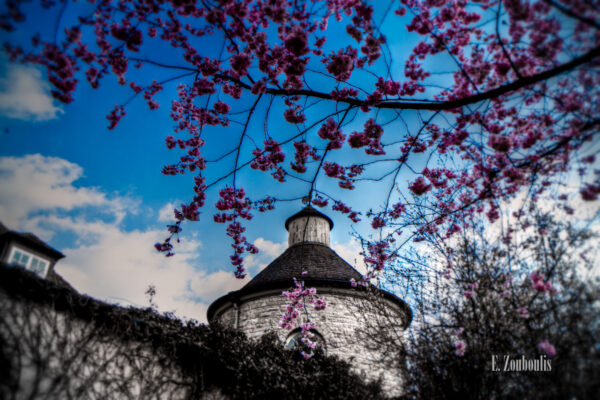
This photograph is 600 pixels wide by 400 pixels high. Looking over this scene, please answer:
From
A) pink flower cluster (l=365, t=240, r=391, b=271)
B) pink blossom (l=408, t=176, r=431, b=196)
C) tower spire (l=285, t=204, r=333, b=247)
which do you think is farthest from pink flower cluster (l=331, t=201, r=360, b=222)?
tower spire (l=285, t=204, r=333, b=247)

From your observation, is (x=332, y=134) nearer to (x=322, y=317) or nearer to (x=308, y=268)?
(x=322, y=317)

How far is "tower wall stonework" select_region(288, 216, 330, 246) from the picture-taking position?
53.9 ft

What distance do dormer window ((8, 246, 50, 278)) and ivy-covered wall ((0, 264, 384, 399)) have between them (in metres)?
0.89

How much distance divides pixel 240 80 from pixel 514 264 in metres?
5.08

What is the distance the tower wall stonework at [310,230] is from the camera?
16.4 m

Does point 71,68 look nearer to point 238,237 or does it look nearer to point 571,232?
point 238,237

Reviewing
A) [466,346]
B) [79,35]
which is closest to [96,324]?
[79,35]

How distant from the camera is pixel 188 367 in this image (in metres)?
6.96

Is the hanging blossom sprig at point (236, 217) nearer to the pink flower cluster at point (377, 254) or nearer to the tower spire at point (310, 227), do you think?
the pink flower cluster at point (377, 254)

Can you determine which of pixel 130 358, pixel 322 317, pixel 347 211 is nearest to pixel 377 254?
pixel 347 211

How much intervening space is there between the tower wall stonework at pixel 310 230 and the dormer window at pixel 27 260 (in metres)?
11.0

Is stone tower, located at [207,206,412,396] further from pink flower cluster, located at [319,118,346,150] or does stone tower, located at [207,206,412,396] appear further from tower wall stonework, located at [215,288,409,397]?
pink flower cluster, located at [319,118,346,150]

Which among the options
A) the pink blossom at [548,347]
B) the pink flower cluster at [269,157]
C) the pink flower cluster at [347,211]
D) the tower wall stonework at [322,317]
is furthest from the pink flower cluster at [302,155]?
the tower wall stonework at [322,317]

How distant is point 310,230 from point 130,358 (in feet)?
36.7
